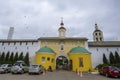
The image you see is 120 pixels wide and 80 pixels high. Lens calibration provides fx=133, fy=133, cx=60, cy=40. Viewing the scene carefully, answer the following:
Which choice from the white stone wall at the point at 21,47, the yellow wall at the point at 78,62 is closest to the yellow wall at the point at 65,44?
the white stone wall at the point at 21,47

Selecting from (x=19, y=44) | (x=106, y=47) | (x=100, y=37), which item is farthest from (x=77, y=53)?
(x=100, y=37)

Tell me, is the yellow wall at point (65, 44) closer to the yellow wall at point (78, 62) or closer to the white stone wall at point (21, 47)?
the white stone wall at point (21, 47)

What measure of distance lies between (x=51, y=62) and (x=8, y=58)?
14337 mm

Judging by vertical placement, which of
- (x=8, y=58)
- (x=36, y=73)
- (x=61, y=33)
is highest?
(x=61, y=33)

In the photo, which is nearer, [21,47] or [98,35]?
[21,47]

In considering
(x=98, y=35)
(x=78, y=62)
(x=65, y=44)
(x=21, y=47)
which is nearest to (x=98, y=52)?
(x=78, y=62)

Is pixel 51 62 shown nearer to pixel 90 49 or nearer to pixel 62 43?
pixel 62 43

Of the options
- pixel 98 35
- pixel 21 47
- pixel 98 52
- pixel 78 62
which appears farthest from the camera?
pixel 98 35

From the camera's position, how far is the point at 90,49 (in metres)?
40.2

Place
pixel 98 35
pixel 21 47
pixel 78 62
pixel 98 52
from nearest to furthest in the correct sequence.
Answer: pixel 78 62, pixel 98 52, pixel 21 47, pixel 98 35

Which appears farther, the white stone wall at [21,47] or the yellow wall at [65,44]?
the white stone wall at [21,47]

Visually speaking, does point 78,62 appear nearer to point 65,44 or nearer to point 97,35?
point 65,44

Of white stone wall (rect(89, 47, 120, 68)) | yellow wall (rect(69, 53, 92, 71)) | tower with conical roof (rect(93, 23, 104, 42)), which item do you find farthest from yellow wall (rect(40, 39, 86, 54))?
tower with conical roof (rect(93, 23, 104, 42))

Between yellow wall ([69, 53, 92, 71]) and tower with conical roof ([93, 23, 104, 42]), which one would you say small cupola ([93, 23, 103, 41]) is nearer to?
tower with conical roof ([93, 23, 104, 42])
